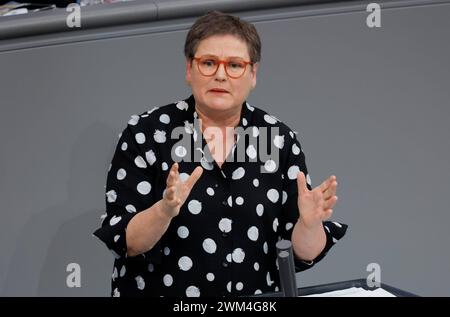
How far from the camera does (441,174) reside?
2340 mm

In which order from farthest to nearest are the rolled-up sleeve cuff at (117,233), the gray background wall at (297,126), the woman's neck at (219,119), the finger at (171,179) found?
the gray background wall at (297,126)
the woman's neck at (219,119)
the rolled-up sleeve cuff at (117,233)
the finger at (171,179)

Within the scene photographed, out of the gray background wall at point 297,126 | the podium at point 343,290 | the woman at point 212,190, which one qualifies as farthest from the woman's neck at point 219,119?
the gray background wall at point 297,126

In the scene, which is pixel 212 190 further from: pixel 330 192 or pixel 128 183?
pixel 330 192

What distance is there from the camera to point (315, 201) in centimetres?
144

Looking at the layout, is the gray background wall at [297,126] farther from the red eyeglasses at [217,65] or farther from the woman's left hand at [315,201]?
the woman's left hand at [315,201]

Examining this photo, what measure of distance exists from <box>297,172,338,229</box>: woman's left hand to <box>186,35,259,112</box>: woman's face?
23 cm

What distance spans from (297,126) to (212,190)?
0.70 metres

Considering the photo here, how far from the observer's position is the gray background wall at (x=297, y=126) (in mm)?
2109

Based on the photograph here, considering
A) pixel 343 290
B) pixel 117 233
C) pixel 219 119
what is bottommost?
pixel 343 290

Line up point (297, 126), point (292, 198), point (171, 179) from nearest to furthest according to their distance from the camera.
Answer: point (171, 179), point (292, 198), point (297, 126)

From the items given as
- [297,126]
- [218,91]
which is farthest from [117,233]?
[297,126]

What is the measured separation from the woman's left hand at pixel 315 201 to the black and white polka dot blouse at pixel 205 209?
116mm

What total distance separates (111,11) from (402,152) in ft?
2.83

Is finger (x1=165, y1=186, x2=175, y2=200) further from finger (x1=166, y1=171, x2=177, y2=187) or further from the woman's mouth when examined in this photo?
the woman's mouth
